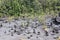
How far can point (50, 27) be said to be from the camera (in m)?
8.30

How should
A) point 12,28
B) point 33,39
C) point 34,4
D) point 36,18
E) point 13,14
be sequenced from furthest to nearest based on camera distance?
point 34,4
point 13,14
point 36,18
point 12,28
point 33,39

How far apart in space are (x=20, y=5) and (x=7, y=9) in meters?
0.72

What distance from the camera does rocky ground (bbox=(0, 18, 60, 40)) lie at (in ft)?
24.2

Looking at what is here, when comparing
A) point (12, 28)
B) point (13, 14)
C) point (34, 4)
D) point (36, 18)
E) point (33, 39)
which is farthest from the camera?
point (34, 4)

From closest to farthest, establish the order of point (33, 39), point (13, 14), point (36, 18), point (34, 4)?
point (33, 39)
point (36, 18)
point (13, 14)
point (34, 4)

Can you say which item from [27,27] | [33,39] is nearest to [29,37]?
[33,39]

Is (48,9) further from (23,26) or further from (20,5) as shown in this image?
(23,26)

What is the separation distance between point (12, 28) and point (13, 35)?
713 millimetres

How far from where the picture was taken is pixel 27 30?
316 inches

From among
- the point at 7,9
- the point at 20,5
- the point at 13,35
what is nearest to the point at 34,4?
the point at 20,5

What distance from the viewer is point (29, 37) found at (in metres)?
7.33

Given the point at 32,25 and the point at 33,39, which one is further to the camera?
the point at 32,25

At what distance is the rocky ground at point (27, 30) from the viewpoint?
7367 millimetres

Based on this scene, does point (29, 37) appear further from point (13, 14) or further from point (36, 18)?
point (13, 14)
